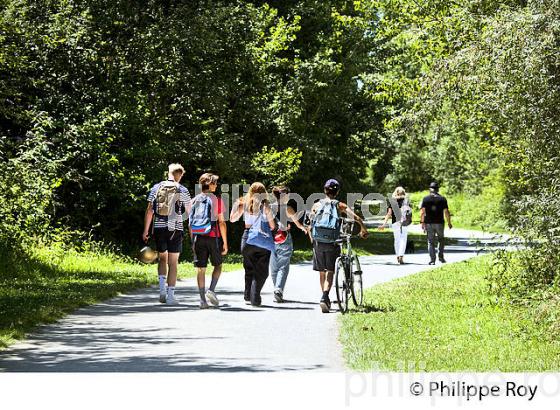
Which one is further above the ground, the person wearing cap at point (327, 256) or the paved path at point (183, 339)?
the person wearing cap at point (327, 256)

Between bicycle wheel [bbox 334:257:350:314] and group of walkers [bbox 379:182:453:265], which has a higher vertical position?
group of walkers [bbox 379:182:453:265]

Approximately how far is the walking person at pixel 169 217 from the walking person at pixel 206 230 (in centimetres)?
30

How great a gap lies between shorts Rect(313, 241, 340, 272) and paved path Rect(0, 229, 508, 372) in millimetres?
702

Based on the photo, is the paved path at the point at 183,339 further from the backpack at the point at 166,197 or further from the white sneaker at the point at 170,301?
the backpack at the point at 166,197

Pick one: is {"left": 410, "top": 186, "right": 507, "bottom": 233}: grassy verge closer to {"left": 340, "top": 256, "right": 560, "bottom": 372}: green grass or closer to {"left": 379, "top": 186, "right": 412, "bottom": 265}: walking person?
{"left": 379, "top": 186, "right": 412, "bottom": 265}: walking person

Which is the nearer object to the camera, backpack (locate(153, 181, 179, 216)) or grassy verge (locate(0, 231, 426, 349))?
grassy verge (locate(0, 231, 426, 349))

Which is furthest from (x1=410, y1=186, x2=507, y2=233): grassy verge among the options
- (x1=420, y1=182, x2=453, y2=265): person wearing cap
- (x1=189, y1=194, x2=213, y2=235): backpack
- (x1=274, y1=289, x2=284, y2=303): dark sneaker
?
(x1=189, y1=194, x2=213, y2=235): backpack

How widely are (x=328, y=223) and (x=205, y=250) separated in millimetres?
2052

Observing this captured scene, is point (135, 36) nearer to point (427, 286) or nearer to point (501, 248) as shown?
point (427, 286)

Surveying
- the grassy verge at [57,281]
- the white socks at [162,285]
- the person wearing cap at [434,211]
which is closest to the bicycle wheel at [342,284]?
the white socks at [162,285]

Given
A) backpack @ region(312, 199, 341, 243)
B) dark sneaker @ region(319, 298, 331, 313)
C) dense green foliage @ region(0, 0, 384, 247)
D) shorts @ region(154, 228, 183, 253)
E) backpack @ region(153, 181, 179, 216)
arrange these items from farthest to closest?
dense green foliage @ region(0, 0, 384, 247) < shorts @ region(154, 228, 183, 253) < backpack @ region(153, 181, 179, 216) < backpack @ region(312, 199, 341, 243) < dark sneaker @ region(319, 298, 331, 313)

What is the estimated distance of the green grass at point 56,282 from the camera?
13.2m

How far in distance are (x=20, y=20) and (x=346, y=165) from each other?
18565mm

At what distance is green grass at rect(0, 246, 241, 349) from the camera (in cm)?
1319
